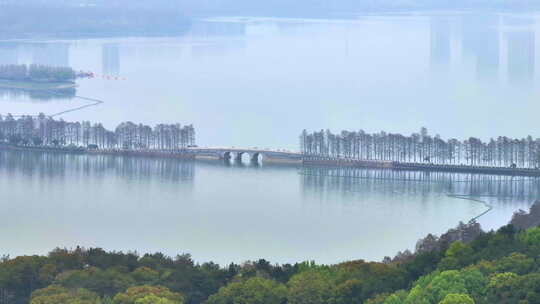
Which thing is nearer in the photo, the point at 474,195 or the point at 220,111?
the point at 474,195

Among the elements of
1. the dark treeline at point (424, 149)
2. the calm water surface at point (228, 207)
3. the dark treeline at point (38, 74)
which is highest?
the dark treeline at point (38, 74)

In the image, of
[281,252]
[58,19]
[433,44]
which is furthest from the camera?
[58,19]

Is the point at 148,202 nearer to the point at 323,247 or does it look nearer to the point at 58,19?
the point at 323,247

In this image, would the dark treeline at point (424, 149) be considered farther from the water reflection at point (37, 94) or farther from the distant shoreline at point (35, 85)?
the distant shoreline at point (35, 85)

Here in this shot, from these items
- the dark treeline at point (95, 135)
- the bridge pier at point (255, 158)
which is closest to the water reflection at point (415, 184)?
the bridge pier at point (255, 158)

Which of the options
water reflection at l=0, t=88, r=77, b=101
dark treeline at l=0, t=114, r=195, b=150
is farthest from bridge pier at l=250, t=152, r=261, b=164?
water reflection at l=0, t=88, r=77, b=101

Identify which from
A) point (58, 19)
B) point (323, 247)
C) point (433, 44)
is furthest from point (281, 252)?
point (58, 19)

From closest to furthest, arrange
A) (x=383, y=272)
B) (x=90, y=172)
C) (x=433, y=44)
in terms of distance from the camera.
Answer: (x=383, y=272)
(x=90, y=172)
(x=433, y=44)

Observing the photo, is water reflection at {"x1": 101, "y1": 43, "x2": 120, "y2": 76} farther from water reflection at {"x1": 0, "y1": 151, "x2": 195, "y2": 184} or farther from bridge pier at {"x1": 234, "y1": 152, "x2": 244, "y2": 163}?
bridge pier at {"x1": 234, "y1": 152, "x2": 244, "y2": 163}
